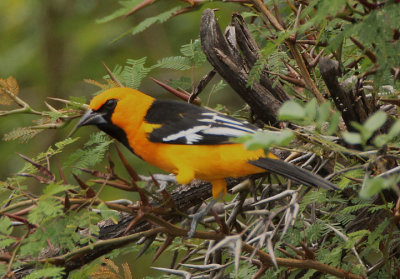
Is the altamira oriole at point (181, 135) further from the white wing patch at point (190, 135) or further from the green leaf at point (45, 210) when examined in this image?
the green leaf at point (45, 210)

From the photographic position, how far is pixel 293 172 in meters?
3.04

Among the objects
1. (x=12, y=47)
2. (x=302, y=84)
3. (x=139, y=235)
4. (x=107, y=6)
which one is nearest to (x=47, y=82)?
(x=12, y=47)

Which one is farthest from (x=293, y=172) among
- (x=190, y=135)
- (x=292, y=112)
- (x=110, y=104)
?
(x=110, y=104)

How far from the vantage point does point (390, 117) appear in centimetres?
351

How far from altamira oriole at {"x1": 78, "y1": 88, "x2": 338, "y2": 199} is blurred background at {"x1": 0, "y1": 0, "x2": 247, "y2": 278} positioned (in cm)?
334

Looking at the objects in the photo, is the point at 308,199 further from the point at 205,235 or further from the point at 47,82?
the point at 47,82

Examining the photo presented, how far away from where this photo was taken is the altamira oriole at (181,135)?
338 centimetres

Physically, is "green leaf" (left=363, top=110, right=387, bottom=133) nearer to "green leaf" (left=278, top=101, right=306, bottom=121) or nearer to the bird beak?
"green leaf" (left=278, top=101, right=306, bottom=121)

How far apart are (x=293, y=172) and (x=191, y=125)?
0.73 metres

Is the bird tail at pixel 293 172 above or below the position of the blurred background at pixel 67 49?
above

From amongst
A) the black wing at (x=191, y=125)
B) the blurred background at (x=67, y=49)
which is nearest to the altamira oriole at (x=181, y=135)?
the black wing at (x=191, y=125)

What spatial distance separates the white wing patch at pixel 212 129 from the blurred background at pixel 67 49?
11.6 ft

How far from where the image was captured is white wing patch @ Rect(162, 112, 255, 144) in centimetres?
335

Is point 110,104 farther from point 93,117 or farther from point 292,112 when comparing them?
point 292,112
